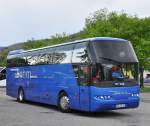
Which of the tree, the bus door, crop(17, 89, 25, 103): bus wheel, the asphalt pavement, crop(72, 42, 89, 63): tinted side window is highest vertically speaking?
the tree

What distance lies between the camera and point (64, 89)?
19.5 m

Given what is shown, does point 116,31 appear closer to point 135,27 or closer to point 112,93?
point 135,27

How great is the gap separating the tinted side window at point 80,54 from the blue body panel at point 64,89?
53 centimetres

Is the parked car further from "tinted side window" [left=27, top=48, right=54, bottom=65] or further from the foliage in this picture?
"tinted side window" [left=27, top=48, right=54, bottom=65]

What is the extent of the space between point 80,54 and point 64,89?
1961 millimetres

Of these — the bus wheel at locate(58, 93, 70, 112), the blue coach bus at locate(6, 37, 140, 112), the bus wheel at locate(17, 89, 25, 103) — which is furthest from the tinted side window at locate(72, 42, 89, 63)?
the bus wheel at locate(17, 89, 25, 103)

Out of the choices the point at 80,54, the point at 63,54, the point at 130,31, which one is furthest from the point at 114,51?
the point at 130,31

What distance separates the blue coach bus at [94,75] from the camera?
1725cm

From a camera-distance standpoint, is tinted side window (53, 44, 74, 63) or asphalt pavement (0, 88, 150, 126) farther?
tinted side window (53, 44, 74, 63)

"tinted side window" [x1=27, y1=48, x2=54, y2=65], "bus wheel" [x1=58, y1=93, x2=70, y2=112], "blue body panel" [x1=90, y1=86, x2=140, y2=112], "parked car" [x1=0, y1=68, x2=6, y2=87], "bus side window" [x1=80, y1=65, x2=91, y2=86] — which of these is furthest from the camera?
"parked car" [x1=0, y1=68, x2=6, y2=87]

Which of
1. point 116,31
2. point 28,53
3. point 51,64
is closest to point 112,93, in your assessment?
point 51,64

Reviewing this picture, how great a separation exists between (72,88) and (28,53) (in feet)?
22.1

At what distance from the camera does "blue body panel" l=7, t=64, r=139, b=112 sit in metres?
17.3

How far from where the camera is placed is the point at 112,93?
1734 centimetres
